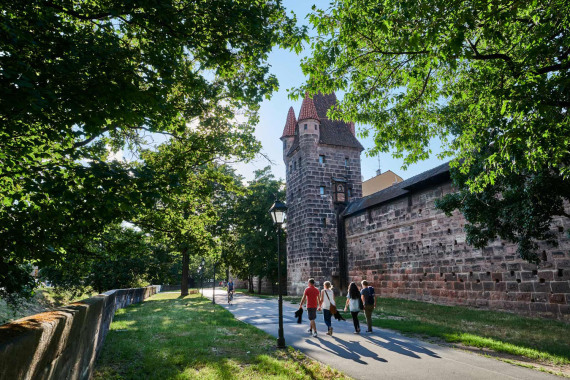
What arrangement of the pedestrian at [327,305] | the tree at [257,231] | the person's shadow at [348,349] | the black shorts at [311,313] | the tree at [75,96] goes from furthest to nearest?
the tree at [257,231], the pedestrian at [327,305], the black shorts at [311,313], the person's shadow at [348,349], the tree at [75,96]

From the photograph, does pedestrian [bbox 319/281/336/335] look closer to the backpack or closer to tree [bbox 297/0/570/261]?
the backpack

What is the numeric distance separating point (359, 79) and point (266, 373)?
23.7 feet

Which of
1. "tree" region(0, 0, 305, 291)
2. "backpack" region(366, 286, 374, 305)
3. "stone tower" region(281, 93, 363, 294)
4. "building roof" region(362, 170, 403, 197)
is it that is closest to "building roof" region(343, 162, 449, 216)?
"stone tower" region(281, 93, 363, 294)

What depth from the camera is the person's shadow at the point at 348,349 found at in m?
6.63

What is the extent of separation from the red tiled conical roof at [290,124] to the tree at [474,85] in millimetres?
20988

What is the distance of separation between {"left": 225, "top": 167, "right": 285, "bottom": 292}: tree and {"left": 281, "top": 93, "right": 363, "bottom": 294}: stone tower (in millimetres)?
3526

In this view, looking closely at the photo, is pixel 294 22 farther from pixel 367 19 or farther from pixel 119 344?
pixel 119 344

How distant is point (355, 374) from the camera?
554cm

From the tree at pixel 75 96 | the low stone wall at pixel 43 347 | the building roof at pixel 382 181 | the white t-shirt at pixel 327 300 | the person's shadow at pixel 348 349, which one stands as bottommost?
the person's shadow at pixel 348 349

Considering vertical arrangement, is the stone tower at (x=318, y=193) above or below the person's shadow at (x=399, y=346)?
above

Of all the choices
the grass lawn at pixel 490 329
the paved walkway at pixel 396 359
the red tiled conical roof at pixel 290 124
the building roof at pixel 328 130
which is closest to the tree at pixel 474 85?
the grass lawn at pixel 490 329

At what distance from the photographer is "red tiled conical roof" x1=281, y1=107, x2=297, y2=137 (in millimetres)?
30808

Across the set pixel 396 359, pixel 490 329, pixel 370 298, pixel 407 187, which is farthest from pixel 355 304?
pixel 407 187

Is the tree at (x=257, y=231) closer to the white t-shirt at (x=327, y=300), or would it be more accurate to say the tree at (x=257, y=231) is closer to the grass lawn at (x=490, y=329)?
the grass lawn at (x=490, y=329)
